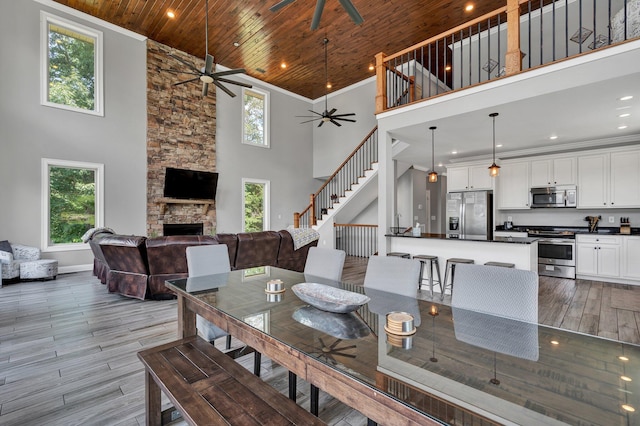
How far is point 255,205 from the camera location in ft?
30.5

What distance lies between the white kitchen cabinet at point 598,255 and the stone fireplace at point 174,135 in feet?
26.8

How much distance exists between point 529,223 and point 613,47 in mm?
4490

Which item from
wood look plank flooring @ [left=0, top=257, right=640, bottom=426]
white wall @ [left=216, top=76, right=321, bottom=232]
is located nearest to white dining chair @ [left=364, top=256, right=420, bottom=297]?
wood look plank flooring @ [left=0, top=257, right=640, bottom=426]

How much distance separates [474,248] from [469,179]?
10.3 feet

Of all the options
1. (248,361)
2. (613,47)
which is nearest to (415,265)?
(248,361)

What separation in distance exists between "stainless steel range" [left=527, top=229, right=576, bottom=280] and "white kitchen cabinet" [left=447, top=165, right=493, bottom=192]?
1.44 m

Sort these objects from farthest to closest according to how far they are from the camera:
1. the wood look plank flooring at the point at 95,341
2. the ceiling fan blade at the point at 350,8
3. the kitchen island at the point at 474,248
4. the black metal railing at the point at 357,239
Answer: the black metal railing at the point at 357,239 < the kitchen island at the point at 474,248 < the ceiling fan blade at the point at 350,8 < the wood look plank flooring at the point at 95,341

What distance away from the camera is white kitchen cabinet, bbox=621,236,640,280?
195 inches

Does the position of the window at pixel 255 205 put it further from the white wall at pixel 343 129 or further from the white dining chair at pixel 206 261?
the white dining chair at pixel 206 261

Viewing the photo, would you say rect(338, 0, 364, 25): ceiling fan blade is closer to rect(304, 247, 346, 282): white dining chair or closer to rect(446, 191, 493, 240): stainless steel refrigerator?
rect(304, 247, 346, 282): white dining chair

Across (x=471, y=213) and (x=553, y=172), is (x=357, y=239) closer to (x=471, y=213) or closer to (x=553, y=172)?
(x=471, y=213)

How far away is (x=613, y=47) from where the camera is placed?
295 cm

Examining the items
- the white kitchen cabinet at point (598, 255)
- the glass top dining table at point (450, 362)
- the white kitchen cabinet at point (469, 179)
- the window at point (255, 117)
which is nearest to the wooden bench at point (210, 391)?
the glass top dining table at point (450, 362)

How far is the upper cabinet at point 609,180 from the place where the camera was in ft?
17.1
